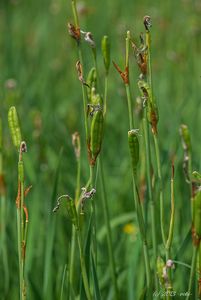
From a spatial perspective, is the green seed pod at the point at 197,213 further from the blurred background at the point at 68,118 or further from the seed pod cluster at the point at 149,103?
the blurred background at the point at 68,118

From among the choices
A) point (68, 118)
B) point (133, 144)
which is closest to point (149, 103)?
point (133, 144)

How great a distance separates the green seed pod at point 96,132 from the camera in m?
0.68

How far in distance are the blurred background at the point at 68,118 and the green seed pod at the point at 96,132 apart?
140 millimetres

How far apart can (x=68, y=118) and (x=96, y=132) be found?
4.16ft

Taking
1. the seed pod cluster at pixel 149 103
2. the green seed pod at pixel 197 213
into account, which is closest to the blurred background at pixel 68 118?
the seed pod cluster at pixel 149 103

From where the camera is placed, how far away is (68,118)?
1946mm


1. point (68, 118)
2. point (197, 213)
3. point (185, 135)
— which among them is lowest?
point (197, 213)

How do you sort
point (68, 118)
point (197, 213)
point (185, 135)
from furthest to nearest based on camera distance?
point (68, 118)
point (185, 135)
point (197, 213)

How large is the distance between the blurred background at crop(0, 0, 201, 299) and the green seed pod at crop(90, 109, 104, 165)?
0.46 feet

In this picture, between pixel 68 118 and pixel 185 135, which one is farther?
pixel 68 118

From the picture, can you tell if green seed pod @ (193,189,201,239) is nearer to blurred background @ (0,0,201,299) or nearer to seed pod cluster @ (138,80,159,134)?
seed pod cluster @ (138,80,159,134)

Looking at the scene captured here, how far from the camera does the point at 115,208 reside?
4.61ft

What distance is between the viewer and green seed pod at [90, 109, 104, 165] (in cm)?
68

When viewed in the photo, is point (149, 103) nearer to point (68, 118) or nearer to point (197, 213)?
point (197, 213)
